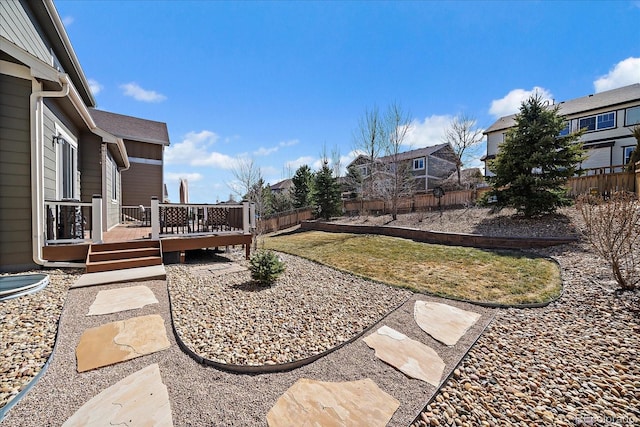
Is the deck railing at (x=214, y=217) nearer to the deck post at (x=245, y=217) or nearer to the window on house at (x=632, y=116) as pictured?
the deck post at (x=245, y=217)

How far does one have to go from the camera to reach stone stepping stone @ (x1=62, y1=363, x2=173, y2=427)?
1.99 m

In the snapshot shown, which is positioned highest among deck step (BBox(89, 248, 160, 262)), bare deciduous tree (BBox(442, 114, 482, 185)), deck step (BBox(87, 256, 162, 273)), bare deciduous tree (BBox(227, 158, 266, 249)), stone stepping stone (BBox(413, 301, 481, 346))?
bare deciduous tree (BBox(442, 114, 482, 185))

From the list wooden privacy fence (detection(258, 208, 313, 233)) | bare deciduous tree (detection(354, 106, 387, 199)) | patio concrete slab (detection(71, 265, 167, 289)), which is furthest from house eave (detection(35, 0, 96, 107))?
bare deciduous tree (detection(354, 106, 387, 199))

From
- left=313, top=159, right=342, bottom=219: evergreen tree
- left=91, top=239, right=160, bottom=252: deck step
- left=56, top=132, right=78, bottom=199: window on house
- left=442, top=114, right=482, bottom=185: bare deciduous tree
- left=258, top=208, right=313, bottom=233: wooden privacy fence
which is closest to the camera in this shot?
left=91, top=239, right=160, bottom=252: deck step

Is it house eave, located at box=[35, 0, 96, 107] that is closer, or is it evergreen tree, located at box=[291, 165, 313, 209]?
house eave, located at box=[35, 0, 96, 107]

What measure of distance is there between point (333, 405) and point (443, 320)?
2462 mm

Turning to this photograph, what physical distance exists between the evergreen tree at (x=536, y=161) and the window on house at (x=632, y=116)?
13.1 m

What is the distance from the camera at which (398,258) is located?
7727mm

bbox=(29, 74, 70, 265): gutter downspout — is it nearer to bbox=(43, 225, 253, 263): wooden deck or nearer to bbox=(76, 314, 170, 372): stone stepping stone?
bbox=(43, 225, 253, 263): wooden deck

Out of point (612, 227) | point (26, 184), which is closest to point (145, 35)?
point (26, 184)

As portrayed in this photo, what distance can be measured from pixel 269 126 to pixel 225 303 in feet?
49.4

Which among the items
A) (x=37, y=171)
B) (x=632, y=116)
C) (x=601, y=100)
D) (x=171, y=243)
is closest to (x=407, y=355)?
(x=171, y=243)

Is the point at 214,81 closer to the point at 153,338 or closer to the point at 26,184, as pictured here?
the point at 26,184

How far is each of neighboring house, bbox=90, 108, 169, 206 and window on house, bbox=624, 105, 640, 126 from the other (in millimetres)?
30241
